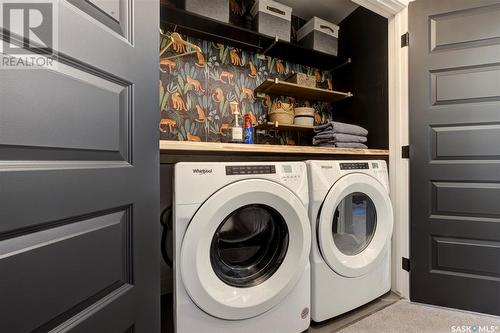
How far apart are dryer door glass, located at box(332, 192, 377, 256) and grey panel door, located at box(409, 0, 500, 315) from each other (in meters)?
0.29

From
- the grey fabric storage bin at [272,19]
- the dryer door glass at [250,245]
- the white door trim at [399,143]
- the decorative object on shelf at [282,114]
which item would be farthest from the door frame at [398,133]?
the dryer door glass at [250,245]

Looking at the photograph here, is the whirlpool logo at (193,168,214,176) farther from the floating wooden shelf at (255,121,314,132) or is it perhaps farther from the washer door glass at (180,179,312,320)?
the floating wooden shelf at (255,121,314,132)

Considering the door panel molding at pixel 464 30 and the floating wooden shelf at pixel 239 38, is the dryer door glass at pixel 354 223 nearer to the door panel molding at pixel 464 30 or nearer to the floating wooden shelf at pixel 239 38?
the door panel molding at pixel 464 30

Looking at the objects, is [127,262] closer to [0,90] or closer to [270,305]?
[0,90]

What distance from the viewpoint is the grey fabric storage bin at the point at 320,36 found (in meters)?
1.89

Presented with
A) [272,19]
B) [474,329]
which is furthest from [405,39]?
[474,329]

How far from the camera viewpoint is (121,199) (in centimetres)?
60

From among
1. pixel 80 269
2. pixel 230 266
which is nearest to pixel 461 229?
pixel 230 266

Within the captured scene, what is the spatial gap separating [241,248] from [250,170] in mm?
423

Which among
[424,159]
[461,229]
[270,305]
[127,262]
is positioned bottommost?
[270,305]

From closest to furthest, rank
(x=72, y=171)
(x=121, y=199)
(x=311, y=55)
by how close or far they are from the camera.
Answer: (x=72, y=171), (x=121, y=199), (x=311, y=55)

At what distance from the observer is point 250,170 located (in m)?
1.07

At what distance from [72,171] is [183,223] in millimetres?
504

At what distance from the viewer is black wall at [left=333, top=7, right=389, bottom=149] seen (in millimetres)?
1714
